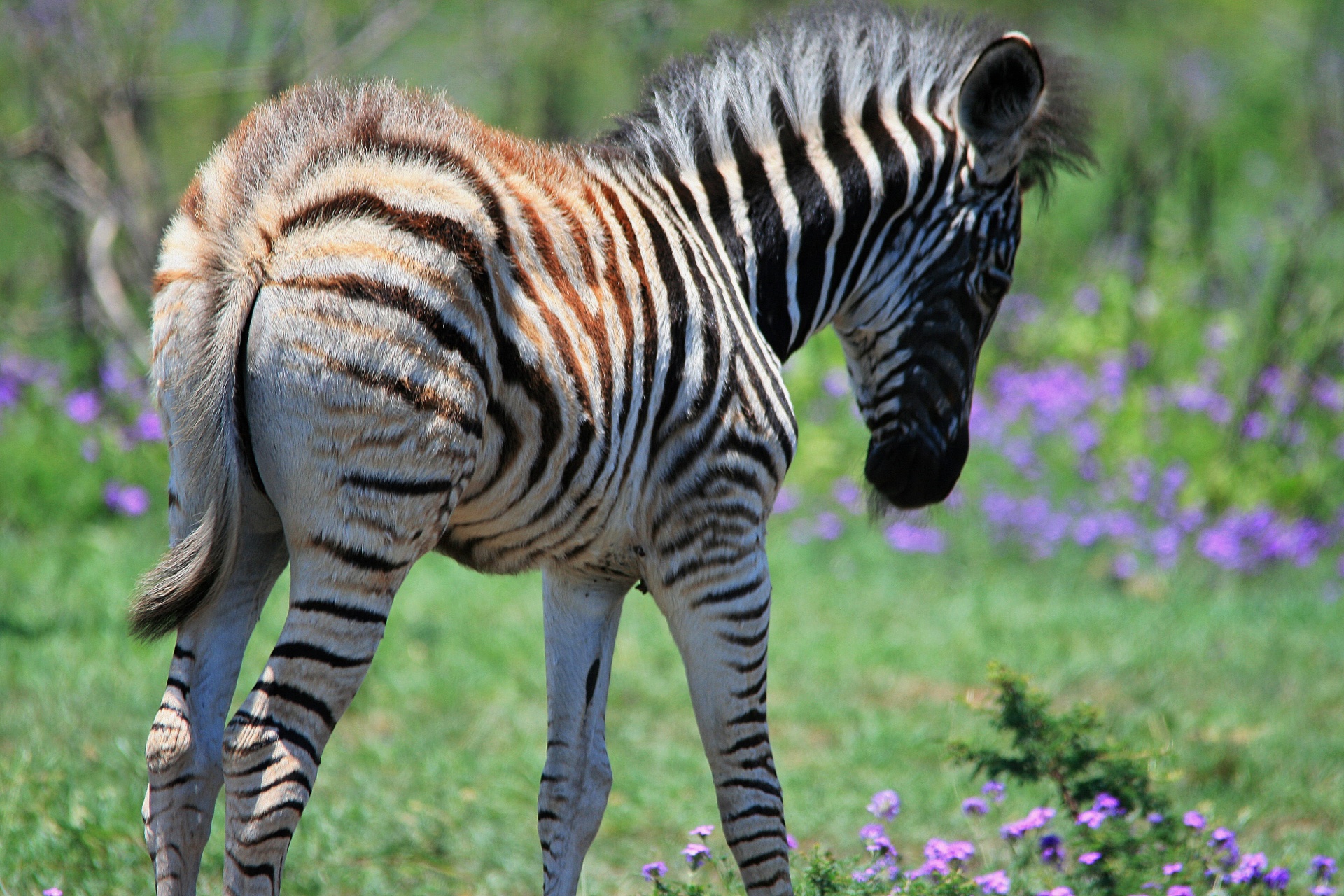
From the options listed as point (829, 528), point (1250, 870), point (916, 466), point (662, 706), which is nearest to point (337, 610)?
point (916, 466)

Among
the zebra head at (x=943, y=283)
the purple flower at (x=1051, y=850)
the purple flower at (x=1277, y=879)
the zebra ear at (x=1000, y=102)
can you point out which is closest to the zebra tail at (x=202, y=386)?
the zebra head at (x=943, y=283)

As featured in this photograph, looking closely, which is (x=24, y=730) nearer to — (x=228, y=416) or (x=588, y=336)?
(x=228, y=416)

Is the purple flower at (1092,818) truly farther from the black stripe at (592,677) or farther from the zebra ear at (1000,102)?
the zebra ear at (1000,102)

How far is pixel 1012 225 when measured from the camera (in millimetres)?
3508

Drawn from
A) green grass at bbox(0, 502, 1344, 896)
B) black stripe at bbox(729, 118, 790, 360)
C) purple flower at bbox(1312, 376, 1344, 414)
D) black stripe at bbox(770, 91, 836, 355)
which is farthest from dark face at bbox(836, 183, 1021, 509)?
purple flower at bbox(1312, 376, 1344, 414)

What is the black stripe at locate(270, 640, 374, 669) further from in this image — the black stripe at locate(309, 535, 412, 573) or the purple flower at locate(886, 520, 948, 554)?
the purple flower at locate(886, 520, 948, 554)

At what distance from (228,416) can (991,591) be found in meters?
5.37

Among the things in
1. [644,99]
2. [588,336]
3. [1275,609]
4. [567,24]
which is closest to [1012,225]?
[644,99]

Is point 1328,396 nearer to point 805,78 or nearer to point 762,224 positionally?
point 805,78

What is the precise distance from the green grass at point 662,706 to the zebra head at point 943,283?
2.64ft

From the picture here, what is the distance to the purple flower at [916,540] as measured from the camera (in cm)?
731

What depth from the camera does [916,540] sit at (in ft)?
24.1

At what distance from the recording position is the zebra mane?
126 inches

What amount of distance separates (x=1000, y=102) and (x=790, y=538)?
4556mm
